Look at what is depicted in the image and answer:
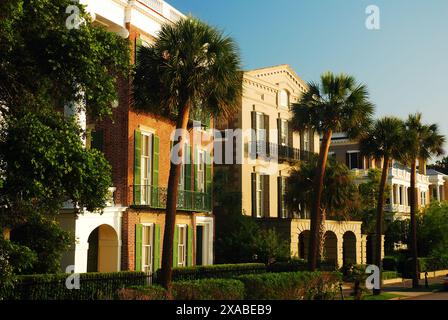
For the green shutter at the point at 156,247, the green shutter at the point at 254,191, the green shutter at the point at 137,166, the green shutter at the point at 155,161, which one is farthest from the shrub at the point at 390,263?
the green shutter at the point at 137,166

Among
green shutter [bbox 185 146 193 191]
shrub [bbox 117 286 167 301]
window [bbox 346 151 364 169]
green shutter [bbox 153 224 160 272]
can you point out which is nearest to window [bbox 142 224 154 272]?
green shutter [bbox 153 224 160 272]

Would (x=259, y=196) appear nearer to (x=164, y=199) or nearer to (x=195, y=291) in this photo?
(x=164, y=199)

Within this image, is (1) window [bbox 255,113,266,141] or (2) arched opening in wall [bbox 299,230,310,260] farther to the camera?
(2) arched opening in wall [bbox 299,230,310,260]

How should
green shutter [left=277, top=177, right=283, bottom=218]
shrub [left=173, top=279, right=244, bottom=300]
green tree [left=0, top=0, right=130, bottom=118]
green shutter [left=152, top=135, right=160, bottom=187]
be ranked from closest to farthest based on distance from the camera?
1. green tree [left=0, top=0, right=130, bottom=118]
2. shrub [left=173, top=279, right=244, bottom=300]
3. green shutter [left=152, top=135, right=160, bottom=187]
4. green shutter [left=277, top=177, right=283, bottom=218]

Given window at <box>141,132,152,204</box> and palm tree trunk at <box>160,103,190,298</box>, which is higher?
window at <box>141,132,152,204</box>

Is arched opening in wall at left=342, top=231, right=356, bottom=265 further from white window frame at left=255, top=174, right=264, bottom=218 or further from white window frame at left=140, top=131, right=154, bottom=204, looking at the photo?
white window frame at left=140, top=131, right=154, bottom=204

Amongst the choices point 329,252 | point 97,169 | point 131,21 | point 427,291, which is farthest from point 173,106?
point 329,252

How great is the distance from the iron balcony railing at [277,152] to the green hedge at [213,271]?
32.6ft

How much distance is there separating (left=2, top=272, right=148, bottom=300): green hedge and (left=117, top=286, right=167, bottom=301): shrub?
1.30 meters

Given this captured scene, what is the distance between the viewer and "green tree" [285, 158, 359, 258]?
3756cm

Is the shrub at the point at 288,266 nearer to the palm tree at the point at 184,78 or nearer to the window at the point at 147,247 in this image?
the window at the point at 147,247

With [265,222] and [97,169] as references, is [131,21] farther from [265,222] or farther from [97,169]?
[265,222]

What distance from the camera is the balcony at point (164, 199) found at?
26.1 metres

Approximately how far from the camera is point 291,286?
977 inches
